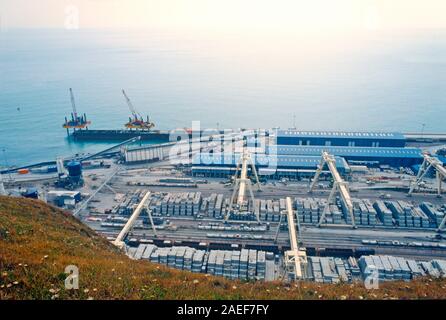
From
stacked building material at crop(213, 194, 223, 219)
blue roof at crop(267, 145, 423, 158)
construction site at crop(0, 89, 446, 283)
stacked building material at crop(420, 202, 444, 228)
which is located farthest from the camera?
blue roof at crop(267, 145, 423, 158)

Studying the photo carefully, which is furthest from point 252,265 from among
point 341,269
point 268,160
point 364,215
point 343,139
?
point 343,139

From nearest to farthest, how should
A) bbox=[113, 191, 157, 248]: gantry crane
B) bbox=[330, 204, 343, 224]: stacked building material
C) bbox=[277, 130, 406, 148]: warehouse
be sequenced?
1. bbox=[113, 191, 157, 248]: gantry crane
2. bbox=[330, 204, 343, 224]: stacked building material
3. bbox=[277, 130, 406, 148]: warehouse

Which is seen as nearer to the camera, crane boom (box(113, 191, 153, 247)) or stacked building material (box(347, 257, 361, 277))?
stacked building material (box(347, 257, 361, 277))

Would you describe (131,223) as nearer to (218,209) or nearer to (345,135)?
(218,209)

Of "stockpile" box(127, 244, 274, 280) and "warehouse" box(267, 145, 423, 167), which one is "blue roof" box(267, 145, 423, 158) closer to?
"warehouse" box(267, 145, 423, 167)

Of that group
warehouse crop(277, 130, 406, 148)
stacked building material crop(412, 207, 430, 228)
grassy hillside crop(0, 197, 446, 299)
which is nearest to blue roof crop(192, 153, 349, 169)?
warehouse crop(277, 130, 406, 148)

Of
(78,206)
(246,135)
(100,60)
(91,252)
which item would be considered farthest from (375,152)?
(100,60)
